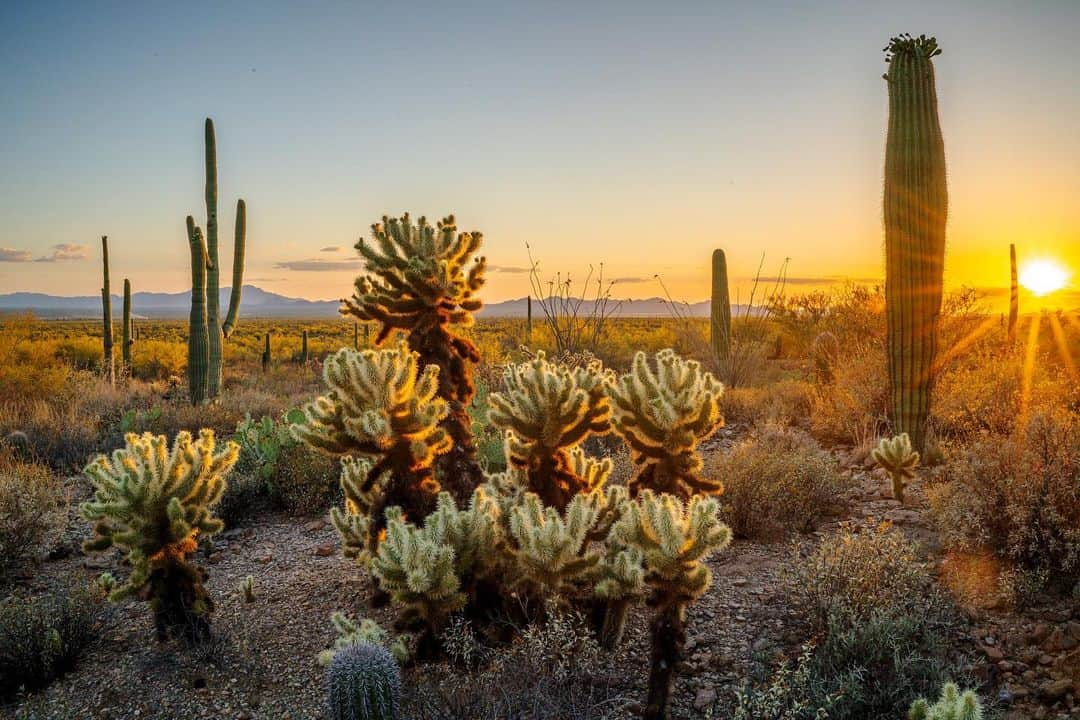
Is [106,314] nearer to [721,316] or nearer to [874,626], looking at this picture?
[721,316]

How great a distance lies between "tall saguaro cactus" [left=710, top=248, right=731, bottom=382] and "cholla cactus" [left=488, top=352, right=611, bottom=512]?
10.6 metres

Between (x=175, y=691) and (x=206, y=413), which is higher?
(x=206, y=413)

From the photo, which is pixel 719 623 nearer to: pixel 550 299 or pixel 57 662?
pixel 57 662

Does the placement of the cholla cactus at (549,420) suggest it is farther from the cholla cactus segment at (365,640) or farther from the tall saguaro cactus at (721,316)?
the tall saguaro cactus at (721,316)

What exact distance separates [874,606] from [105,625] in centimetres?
465

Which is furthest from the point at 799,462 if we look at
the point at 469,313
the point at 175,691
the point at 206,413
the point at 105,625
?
the point at 206,413

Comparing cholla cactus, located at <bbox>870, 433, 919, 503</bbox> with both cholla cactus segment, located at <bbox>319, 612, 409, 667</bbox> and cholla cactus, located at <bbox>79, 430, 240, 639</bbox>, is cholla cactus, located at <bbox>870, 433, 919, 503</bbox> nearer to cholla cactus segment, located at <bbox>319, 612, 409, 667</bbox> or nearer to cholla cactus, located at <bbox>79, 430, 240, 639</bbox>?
cholla cactus segment, located at <bbox>319, 612, 409, 667</bbox>

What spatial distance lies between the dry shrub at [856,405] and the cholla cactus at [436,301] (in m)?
5.56

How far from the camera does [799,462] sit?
20.6 ft

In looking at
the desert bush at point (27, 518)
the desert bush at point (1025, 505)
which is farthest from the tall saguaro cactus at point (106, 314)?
the desert bush at point (1025, 505)

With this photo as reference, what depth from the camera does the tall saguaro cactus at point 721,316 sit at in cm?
1501

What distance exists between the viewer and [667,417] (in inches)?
146

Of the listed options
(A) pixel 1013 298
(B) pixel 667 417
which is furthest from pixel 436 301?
(A) pixel 1013 298

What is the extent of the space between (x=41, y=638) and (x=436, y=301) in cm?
290
